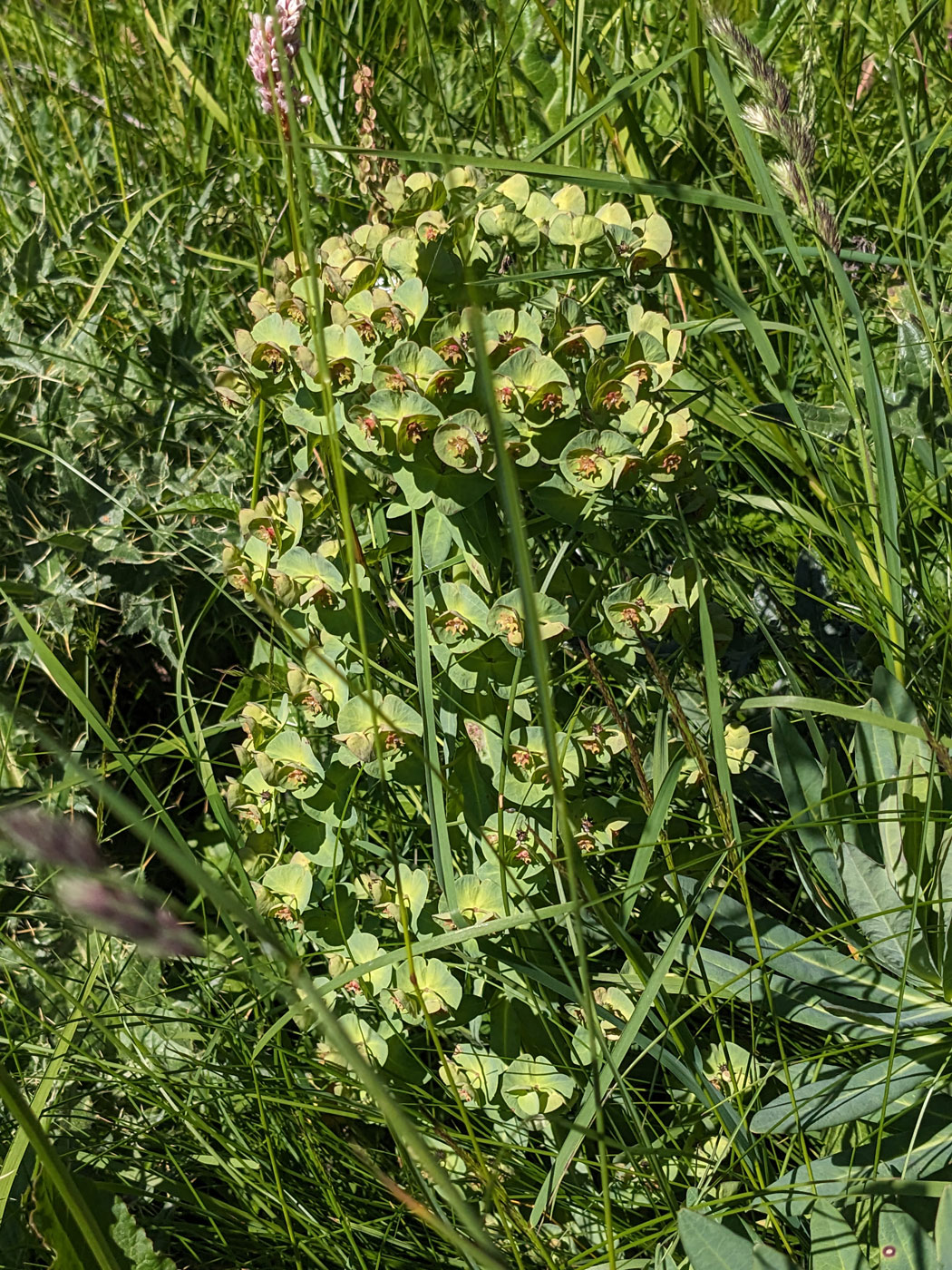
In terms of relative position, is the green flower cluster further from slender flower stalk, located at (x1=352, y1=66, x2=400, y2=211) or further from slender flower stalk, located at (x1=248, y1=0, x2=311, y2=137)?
slender flower stalk, located at (x1=248, y1=0, x2=311, y2=137)

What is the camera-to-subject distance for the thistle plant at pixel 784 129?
1004mm

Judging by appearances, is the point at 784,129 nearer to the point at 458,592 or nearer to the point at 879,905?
the point at 458,592

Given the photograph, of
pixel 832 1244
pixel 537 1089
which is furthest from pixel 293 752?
pixel 832 1244

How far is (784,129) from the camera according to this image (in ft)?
3.31

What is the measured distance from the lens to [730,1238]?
0.79 metres

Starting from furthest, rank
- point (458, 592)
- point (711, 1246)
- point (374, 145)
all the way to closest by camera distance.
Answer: point (374, 145)
point (458, 592)
point (711, 1246)

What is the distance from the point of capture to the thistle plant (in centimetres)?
100

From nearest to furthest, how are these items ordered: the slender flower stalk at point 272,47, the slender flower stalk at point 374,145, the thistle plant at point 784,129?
1. the thistle plant at point 784,129
2. the slender flower stalk at point 374,145
3. the slender flower stalk at point 272,47

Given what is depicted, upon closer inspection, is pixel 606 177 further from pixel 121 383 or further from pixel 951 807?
pixel 121 383

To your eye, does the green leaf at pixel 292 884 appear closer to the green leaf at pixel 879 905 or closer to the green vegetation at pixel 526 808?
the green vegetation at pixel 526 808

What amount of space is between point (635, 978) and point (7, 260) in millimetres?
1431

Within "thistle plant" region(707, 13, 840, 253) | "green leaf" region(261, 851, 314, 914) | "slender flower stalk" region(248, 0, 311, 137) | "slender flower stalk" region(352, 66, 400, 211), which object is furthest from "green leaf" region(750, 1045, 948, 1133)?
"slender flower stalk" region(248, 0, 311, 137)

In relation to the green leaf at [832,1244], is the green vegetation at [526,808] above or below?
above

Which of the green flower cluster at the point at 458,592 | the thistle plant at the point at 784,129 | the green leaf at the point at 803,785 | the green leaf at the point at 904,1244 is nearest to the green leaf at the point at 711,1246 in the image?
the green leaf at the point at 904,1244
